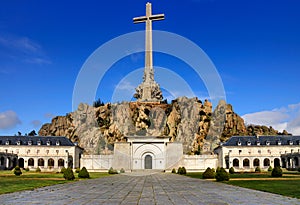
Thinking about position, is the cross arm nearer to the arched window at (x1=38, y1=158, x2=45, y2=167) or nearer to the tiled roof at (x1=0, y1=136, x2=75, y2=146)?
the tiled roof at (x1=0, y1=136, x2=75, y2=146)

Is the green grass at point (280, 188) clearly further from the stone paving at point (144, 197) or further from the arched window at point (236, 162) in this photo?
the arched window at point (236, 162)

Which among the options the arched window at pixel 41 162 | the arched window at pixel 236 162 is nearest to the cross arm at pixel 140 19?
the arched window at pixel 236 162

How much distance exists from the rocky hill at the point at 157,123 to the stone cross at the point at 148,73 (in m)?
2.69

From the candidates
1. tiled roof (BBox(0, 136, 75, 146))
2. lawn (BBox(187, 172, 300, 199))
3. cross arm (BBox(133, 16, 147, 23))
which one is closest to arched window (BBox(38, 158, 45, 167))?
tiled roof (BBox(0, 136, 75, 146))

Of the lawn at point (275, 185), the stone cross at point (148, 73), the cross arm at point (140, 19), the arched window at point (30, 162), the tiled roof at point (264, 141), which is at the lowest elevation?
the arched window at point (30, 162)

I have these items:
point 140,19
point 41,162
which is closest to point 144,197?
point 41,162

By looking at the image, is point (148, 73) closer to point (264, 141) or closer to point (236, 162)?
point (236, 162)

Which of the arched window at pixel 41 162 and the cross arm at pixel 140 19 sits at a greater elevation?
the cross arm at pixel 140 19

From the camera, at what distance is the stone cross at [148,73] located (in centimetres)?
8069

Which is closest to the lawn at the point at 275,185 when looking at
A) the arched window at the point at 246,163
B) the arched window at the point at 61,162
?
the arched window at the point at 246,163

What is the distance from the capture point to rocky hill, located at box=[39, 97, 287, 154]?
9475 centimetres

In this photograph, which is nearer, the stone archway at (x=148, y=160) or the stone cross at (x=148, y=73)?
the stone archway at (x=148, y=160)

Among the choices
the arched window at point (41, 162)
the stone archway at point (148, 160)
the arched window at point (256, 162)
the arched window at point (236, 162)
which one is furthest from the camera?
the arched window at point (41, 162)

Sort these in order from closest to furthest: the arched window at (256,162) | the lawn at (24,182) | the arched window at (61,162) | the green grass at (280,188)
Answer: the green grass at (280,188), the lawn at (24,182), the arched window at (256,162), the arched window at (61,162)
